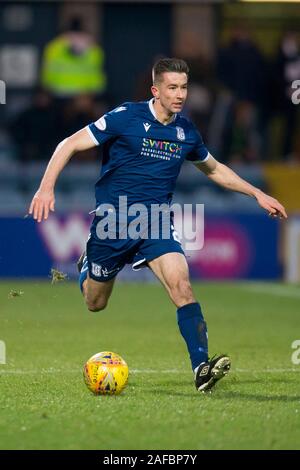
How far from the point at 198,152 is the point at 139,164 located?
1.49ft

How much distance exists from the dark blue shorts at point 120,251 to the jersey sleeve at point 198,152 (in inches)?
21.4

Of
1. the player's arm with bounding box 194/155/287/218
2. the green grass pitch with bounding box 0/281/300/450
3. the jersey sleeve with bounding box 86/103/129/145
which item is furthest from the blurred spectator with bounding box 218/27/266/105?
the jersey sleeve with bounding box 86/103/129/145

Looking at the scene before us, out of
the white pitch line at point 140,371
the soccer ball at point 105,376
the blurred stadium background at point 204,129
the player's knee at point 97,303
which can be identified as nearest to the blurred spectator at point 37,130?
the blurred stadium background at point 204,129

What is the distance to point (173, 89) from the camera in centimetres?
773

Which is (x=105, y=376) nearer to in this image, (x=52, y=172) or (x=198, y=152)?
(x=52, y=172)

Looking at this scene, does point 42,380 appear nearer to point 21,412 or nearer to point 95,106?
point 21,412

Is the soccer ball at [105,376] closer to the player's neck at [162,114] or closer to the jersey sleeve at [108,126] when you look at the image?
the jersey sleeve at [108,126]

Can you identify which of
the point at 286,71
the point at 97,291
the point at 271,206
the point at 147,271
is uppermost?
the point at 286,71

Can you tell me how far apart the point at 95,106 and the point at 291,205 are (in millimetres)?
3408

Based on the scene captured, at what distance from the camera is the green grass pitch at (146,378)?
587 cm

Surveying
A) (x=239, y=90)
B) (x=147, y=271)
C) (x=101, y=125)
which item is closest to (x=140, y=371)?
(x=101, y=125)

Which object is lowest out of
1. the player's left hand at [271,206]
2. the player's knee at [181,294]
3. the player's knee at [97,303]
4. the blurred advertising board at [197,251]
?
the blurred advertising board at [197,251]

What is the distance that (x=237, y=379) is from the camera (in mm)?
8039

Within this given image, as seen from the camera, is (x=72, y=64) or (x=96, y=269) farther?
(x=72, y=64)
